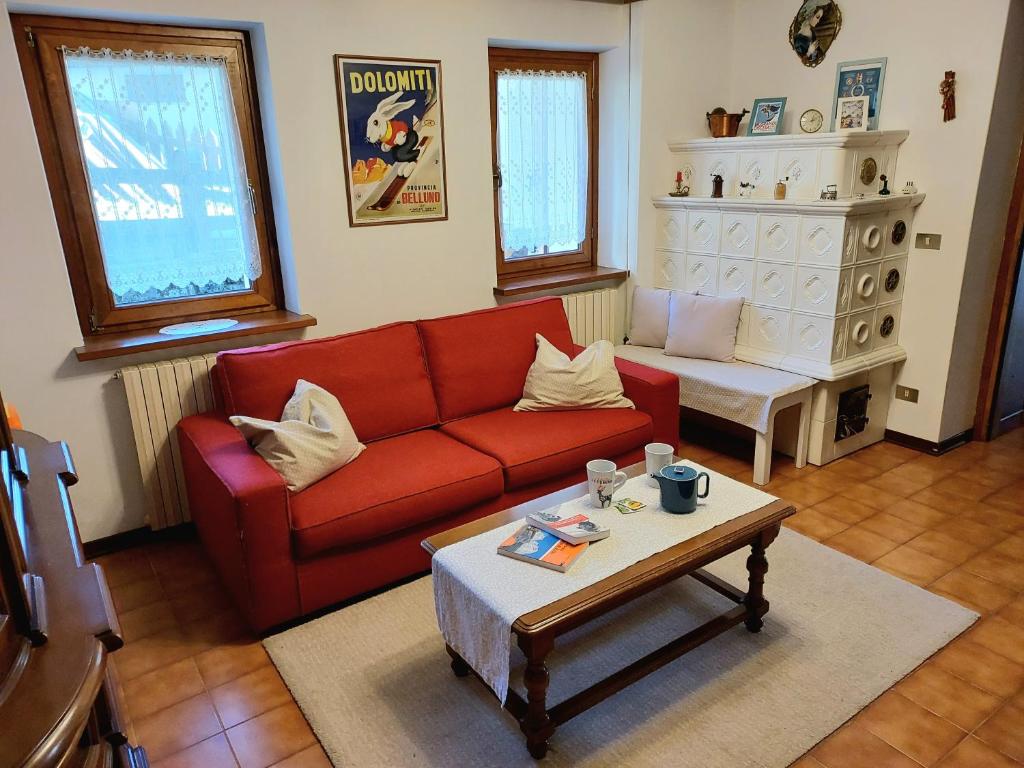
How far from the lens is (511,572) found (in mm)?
1950

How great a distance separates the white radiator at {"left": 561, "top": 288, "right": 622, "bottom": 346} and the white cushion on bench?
1.23 ft

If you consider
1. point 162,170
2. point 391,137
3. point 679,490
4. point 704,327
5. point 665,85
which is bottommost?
point 679,490

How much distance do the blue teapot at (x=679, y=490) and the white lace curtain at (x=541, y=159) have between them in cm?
216

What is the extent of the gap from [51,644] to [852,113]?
399 cm

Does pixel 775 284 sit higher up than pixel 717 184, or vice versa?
pixel 717 184

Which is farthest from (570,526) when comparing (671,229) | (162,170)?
(671,229)

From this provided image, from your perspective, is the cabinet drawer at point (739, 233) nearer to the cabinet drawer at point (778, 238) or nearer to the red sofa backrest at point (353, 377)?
the cabinet drawer at point (778, 238)

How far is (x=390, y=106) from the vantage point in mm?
3307

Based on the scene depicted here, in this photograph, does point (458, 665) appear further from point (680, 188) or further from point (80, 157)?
point (680, 188)

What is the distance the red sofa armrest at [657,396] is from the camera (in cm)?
331

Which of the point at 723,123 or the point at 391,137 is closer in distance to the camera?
the point at 391,137

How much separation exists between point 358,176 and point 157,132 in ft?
2.72

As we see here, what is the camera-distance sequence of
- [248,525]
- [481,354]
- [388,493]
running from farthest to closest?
[481,354] → [388,493] → [248,525]

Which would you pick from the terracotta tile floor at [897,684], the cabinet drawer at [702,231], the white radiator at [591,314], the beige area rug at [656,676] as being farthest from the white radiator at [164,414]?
the cabinet drawer at [702,231]
